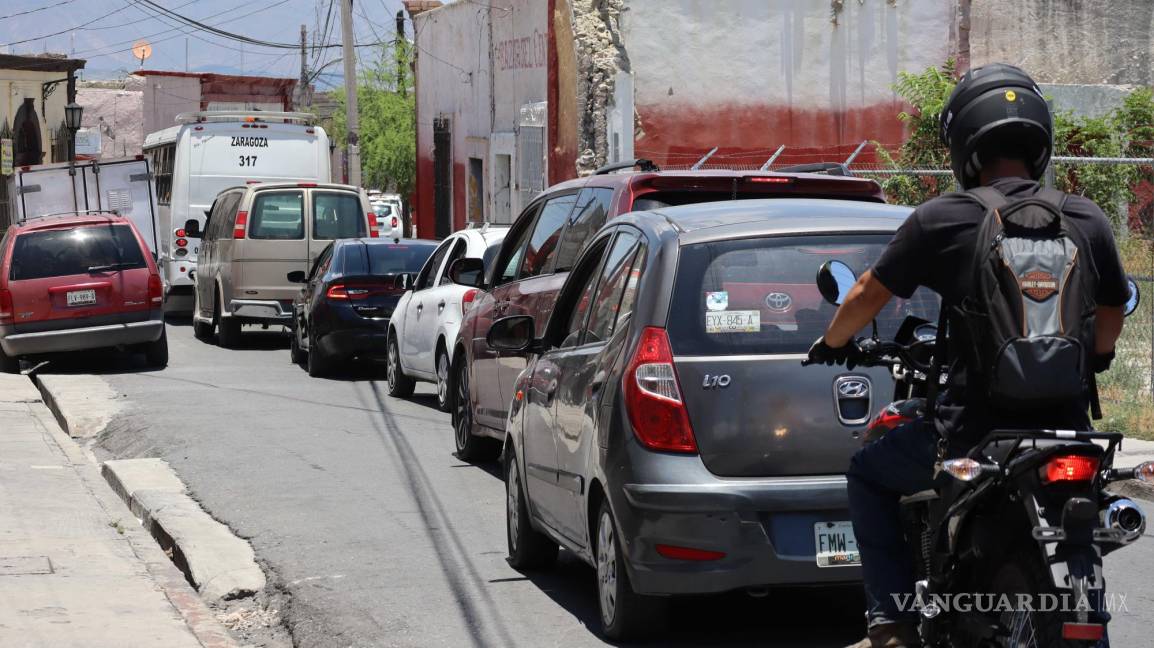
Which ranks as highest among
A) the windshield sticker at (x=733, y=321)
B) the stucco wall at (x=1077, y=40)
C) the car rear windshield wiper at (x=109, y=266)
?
the stucco wall at (x=1077, y=40)

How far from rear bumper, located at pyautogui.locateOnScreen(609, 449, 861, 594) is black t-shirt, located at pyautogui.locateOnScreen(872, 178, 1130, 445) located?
1.59 m

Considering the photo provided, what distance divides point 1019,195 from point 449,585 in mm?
4206

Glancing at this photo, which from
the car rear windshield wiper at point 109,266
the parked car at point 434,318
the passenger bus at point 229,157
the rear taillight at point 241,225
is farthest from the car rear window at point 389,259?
the passenger bus at point 229,157

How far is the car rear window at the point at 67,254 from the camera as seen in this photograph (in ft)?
60.5

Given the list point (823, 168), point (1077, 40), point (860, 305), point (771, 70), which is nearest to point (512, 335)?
point (860, 305)

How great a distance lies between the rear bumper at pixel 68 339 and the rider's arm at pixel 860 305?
15185 millimetres

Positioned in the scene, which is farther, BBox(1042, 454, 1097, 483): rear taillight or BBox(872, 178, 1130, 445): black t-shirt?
BBox(872, 178, 1130, 445): black t-shirt

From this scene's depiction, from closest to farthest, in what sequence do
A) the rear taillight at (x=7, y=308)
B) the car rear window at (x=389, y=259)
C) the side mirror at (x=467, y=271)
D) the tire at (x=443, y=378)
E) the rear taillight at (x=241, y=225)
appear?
1. the side mirror at (x=467, y=271)
2. the tire at (x=443, y=378)
3. the car rear window at (x=389, y=259)
4. the rear taillight at (x=7, y=308)
5. the rear taillight at (x=241, y=225)

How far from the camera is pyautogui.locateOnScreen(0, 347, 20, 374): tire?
19.2m

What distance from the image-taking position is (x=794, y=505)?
579cm

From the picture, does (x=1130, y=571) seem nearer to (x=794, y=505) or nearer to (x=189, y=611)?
(x=794, y=505)

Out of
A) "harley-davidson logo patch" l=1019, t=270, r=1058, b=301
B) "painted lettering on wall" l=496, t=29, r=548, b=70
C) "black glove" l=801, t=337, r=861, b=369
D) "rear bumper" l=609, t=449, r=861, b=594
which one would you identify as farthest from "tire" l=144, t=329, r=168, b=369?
"harley-davidson logo patch" l=1019, t=270, r=1058, b=301

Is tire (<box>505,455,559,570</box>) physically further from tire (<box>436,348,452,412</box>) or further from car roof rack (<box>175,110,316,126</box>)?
car roof rack (<box>175,110,316,126</box>)

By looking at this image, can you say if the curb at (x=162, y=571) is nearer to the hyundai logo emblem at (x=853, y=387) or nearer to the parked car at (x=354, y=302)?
the hyundai logo emblem at (x=853, y=387)
